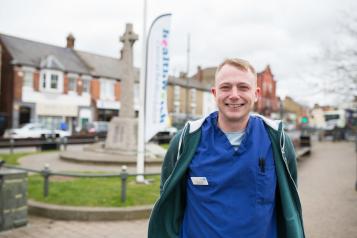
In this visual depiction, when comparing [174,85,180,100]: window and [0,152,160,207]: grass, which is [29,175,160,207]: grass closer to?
[0,152,160,207]: grass

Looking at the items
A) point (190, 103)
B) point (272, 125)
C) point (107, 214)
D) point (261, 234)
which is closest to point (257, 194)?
point (261, 234)

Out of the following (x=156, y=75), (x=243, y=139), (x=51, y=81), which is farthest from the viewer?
(x=51, y=81)

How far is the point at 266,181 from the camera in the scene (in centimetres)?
212

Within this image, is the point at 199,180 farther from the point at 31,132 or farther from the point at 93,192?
the point at 31,132

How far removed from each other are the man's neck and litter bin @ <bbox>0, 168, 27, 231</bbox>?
4789 millimetres

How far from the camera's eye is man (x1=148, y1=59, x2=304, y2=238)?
209 centimetres

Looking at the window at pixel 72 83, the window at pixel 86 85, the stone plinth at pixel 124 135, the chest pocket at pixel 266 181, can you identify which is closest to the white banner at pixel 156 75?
the stone plinth at pixel 124 135

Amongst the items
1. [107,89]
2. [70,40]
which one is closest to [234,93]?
[107,89]

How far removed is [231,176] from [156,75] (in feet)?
23.5

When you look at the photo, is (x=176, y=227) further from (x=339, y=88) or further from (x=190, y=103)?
(x=190, y=103)

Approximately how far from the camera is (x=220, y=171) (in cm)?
212

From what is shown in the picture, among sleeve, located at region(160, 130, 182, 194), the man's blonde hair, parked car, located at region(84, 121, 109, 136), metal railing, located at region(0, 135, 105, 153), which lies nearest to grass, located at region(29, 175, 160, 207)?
sleeve, located at region(160, 130, 182, 194)

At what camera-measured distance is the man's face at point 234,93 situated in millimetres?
2232

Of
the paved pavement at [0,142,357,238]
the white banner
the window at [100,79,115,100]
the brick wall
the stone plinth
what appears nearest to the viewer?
the paved pavement at [0,142,357,238]
